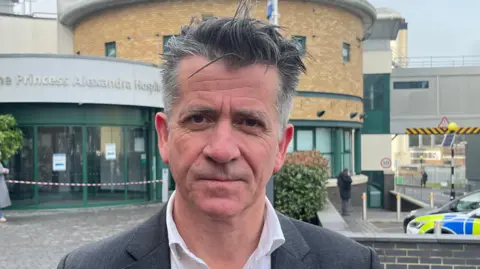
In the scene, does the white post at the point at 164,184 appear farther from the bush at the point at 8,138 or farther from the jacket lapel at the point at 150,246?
the jacket lapel at the point at 150,246

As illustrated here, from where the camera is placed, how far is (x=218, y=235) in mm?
1733

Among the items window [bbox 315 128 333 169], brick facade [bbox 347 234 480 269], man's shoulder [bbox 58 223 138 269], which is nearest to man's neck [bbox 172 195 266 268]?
man's shoulder [bbox 58 223 138 269]

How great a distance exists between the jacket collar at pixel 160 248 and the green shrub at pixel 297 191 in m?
7.14

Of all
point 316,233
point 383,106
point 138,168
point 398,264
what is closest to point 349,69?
point 383,106

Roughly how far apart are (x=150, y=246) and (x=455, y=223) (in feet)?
29.3

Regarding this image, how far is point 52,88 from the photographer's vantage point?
43.4 ft

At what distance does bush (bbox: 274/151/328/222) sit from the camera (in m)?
8.96

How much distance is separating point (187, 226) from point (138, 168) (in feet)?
45.2

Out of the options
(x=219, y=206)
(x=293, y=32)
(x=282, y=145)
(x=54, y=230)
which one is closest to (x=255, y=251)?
(x=219, y=206)

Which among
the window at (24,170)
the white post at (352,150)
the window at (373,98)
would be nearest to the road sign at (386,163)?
the white post at (352,150)

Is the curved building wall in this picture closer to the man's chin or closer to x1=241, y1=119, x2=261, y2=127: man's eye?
x1=241, y1=119, x2=261, y2=127: man's eye

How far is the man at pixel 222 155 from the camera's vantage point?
1.58 m

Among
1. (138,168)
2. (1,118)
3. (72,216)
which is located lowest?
(72,216)

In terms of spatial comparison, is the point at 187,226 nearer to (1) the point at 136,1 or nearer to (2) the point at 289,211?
(2) the point at 289,211
